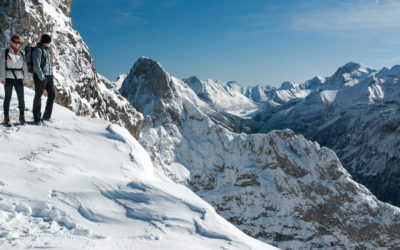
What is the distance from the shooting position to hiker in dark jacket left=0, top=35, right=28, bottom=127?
37.7 ft

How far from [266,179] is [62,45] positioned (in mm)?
114971

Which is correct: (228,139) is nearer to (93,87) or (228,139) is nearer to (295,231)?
(295,231)

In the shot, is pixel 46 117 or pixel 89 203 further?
pixel 46 117

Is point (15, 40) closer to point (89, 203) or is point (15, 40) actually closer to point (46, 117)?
point (46, 117)

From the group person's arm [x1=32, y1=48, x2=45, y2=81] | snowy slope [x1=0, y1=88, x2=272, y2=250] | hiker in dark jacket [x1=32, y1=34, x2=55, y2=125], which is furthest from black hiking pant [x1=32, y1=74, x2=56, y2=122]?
snowy slope [x1=0, y1=88, x2=272, y2=250]

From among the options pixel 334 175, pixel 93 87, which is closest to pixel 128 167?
pixel 93 87

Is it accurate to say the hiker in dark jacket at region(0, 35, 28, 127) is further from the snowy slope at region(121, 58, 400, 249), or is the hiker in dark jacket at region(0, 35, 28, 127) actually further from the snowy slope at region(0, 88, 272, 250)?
the snowy slope at region(121, 58, 400, 249)

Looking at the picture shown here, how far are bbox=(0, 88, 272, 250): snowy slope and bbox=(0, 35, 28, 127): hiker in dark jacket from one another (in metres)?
0.85

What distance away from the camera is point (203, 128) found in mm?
146250

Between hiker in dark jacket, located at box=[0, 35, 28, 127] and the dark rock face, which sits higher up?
the dark rock face

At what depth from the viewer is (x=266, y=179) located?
139m

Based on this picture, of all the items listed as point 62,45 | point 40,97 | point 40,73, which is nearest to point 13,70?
point 40,73

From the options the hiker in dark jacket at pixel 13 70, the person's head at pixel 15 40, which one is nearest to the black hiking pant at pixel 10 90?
the hiker in dark jacket at pixel 13 70

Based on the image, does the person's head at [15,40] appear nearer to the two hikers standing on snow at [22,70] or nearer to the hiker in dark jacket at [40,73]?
the two hikers standing on snow at [22,70]
